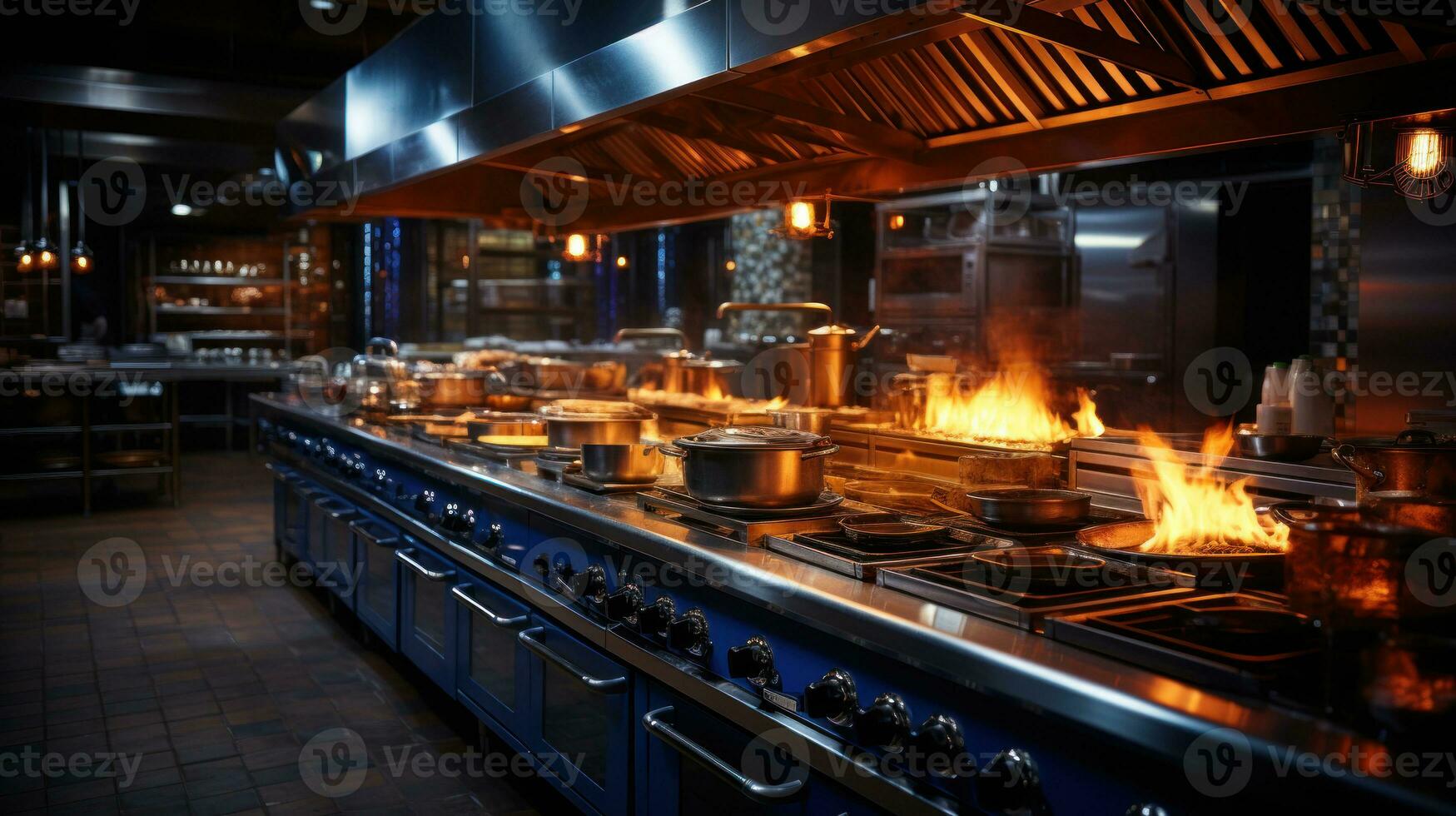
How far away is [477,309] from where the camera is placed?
13.0m

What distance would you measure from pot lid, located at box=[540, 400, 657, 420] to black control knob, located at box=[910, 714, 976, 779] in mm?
1945

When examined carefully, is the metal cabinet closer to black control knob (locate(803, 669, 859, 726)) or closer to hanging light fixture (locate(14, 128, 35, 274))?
black control knob (locate(803, 669, 859, 726))

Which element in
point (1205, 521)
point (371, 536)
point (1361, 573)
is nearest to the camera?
point (1361, 573)

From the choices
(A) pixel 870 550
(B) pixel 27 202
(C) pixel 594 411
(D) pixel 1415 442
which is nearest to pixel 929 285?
(C) pixel 594 411

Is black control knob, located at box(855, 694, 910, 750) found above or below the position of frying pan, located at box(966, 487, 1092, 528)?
below

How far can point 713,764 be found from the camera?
6.40 ft

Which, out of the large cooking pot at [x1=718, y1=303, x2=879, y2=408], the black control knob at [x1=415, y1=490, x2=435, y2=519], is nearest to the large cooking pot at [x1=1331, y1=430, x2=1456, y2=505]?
the large cooking pot at [x1=718, y1=303, x2=879, y2=408]

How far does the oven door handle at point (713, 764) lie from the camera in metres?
1.75

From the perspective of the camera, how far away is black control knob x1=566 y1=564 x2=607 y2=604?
8.20 feet

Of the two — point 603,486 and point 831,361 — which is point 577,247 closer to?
point 831,361

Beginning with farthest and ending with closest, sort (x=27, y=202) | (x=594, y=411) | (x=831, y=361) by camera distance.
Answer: (x=27, y=202) < (x=831, y=361) < (x=594, y=411)

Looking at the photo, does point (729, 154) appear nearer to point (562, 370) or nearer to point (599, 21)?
point (599, 21)

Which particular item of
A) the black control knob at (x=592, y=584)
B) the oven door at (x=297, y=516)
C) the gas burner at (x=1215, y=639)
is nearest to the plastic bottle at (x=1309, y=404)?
the gas burner at (x=1215, y=639)

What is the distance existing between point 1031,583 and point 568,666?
126 centimetres
